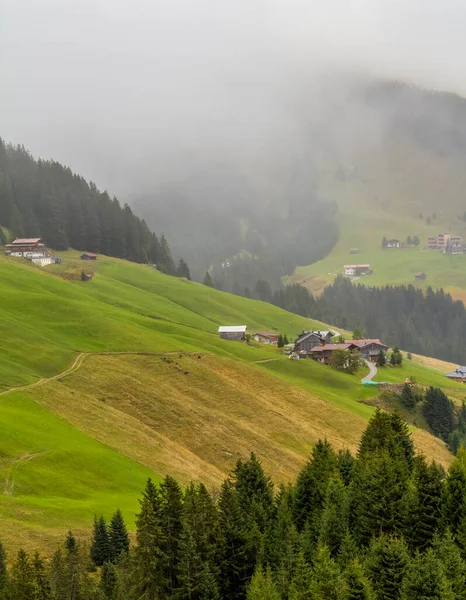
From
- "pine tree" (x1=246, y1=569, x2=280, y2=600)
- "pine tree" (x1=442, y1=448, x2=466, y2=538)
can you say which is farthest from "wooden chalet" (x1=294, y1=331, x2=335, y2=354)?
"pine tree" (x1=246, y1=569, x2=280, y2=600)

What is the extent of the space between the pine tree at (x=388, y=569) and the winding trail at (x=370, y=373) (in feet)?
375

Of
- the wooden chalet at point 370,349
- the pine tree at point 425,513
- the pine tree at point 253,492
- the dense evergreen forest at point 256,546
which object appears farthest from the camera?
the wooden chalet at point 370,349

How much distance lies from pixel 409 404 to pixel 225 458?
203ft

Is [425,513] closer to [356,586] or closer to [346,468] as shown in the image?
[356,586]

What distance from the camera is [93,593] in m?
49.0

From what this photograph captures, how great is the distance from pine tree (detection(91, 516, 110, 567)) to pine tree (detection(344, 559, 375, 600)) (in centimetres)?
2603

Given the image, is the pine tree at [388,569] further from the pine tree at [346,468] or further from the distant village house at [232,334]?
the distant village house at [232,334]

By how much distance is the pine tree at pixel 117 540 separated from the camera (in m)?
55.7

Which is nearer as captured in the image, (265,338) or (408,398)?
(408,398)

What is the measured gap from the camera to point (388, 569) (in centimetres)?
3809

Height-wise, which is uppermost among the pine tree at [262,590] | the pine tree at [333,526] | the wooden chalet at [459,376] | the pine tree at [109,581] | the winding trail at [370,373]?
the pine tree at [333,526]

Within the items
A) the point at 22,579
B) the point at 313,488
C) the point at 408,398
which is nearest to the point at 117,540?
the point at 22,579

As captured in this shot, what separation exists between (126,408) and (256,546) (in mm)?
47714

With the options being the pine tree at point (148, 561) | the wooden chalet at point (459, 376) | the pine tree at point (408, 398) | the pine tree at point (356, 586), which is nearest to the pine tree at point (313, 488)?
the pine tree at point (148, 561)
